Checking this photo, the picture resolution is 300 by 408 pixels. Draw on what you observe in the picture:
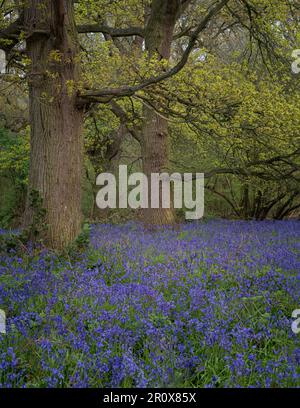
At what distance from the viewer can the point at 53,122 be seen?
7.53 metres

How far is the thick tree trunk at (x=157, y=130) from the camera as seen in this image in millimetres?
10625

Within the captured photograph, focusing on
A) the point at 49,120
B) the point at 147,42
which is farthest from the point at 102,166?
the point at 49,120

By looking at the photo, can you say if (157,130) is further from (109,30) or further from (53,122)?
(53,122)

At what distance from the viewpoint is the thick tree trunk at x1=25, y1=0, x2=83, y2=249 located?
7457 millimetres

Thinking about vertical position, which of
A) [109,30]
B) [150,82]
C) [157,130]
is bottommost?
[157,130]

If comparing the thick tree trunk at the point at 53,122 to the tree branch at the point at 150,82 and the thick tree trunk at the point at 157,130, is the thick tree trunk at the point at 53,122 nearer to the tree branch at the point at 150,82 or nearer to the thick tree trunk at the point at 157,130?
the tree branch at the point at 150,82

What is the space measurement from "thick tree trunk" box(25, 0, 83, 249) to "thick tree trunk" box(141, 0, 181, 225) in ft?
Answer: 11.1

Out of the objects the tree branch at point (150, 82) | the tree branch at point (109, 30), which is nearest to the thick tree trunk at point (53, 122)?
the tree branch at point (150, 82)

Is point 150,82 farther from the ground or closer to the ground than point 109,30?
closer to the ground

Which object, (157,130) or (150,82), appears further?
(157,130)

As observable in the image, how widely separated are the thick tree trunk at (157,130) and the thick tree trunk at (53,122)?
3.37 metres

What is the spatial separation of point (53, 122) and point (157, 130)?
13.4ft

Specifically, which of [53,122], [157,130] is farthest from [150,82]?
[157,130]

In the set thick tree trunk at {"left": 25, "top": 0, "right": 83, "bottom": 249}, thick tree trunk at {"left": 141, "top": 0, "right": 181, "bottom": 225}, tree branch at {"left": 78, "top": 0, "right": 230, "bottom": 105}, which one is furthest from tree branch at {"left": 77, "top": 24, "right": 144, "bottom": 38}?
tree branch at {"left": 78, "top": 0, "right": 230, "bottom": 105}
